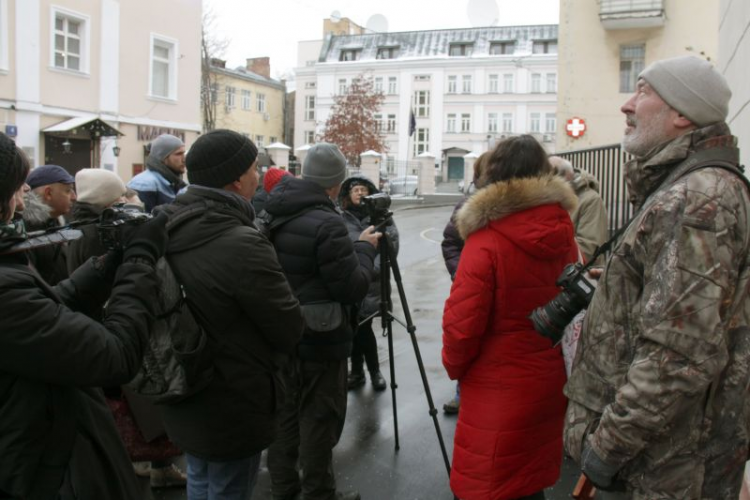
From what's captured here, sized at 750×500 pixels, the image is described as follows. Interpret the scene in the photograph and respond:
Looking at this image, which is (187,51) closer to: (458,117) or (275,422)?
(275,422)

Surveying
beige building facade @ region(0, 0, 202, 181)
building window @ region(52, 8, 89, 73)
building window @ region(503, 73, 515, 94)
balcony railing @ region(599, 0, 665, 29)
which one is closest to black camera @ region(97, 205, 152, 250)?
balcony railing @ region(599, 0, 665, 29)

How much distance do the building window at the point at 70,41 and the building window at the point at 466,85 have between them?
39088mm

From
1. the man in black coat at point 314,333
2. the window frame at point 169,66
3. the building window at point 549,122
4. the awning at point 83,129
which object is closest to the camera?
the man in black coat at point 314,333

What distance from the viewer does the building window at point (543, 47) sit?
173 feet

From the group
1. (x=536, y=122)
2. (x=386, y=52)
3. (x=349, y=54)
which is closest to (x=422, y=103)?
(x=386, y=52)

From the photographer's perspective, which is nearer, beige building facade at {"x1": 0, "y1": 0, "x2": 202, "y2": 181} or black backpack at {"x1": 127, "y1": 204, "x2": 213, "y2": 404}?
black backpack at {"x1": 127, "y1": 204, "x2": 213, "y2": 404}

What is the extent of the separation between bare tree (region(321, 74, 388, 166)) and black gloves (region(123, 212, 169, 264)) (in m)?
45.2

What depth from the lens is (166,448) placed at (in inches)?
140

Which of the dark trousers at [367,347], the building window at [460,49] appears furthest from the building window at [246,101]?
the dark trousers at [367,347]

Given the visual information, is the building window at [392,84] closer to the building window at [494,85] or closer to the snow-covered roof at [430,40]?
the snow-covered roof at [430,40]

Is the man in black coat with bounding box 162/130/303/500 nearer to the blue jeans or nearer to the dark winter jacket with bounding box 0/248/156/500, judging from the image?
the blue jeans

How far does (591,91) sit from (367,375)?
13.7 meters

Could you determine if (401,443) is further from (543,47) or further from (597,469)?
(543,47)

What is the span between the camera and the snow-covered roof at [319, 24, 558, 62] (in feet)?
176
